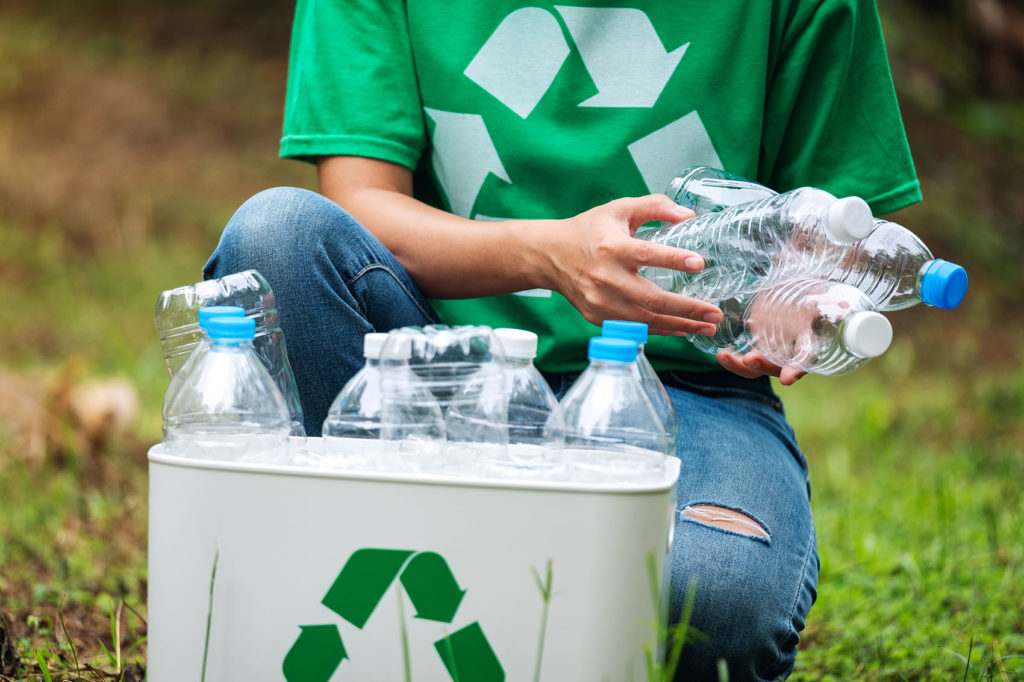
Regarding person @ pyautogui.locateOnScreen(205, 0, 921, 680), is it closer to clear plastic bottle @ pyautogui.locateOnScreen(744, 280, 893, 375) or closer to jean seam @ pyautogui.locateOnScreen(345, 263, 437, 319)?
jean seam @ pyautogui.locateOnScreen(345, 263, 437, 319)

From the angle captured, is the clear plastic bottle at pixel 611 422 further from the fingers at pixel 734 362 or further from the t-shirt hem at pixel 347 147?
the t-shirt hem at pixel 347 147

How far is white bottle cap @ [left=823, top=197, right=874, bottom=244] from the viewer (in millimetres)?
1246

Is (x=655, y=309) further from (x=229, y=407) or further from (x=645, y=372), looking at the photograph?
(x=229, y=407)

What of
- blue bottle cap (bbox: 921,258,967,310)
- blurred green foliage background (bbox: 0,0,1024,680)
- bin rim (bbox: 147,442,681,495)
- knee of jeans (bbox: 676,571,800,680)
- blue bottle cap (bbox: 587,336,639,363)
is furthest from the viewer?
blurred green foliage background (bbox: 0,0,1024,680)

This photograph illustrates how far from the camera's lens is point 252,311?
1513mm

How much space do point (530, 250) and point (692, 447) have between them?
402 millimetres

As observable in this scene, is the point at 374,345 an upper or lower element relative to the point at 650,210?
lower

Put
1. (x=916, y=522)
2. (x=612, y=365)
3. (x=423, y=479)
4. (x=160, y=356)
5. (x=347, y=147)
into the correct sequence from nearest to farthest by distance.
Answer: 1. (x=423, y=479)
2. (x=612, y=365)
3. (x=347, y=147)
4. (x=916, y=522)
5. (x=160, y=356)

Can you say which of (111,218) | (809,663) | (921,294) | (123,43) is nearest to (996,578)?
(809,663)

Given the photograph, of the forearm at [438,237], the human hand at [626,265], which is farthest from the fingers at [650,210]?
the forearm at [438,237]

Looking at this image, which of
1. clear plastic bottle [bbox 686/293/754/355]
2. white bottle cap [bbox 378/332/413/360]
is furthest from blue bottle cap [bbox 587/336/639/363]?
clear plastic bottle [bbox 686/293/754/355]

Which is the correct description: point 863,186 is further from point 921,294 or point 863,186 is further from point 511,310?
point 511,310

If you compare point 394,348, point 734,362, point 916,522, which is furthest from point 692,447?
point 916,522

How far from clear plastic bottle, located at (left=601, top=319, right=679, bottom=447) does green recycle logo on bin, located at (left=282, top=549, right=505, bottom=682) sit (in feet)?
1.10
